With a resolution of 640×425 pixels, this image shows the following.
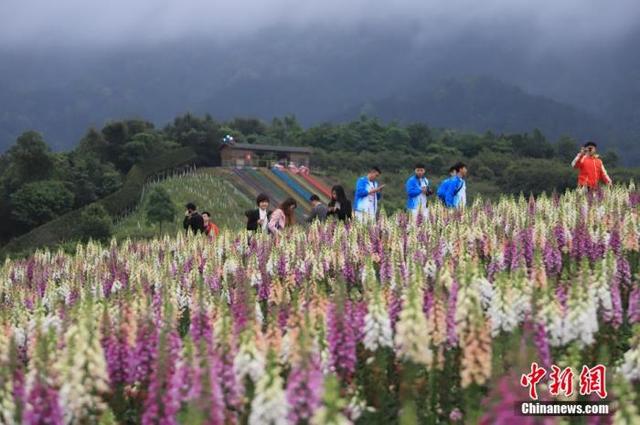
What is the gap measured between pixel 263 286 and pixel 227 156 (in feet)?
334

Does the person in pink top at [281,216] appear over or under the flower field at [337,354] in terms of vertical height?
over

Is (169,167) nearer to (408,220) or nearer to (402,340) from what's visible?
(408,220)

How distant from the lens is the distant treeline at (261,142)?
81.0 meters

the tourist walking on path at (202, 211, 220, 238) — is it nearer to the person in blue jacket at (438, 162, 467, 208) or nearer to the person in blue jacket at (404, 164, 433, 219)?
the person in blue jacket at (404, 164, 433, 219)

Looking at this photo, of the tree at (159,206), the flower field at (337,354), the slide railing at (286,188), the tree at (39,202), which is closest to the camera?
the flower field at (337,354)

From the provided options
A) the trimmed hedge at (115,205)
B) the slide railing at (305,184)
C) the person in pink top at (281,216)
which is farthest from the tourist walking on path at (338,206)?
the slide railing at (305,184)

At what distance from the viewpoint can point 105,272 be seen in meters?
17.5

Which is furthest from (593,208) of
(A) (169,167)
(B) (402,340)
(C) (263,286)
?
(A) (169,167)

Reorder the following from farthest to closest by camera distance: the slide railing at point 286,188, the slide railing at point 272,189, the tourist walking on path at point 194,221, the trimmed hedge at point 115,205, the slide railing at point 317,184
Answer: the slide railing at point 317,184, the slide railing at point 286,188, the slide railing at point 272,189, the trimmed hedge at point 115,205, the tourist walking on path at point 194,221

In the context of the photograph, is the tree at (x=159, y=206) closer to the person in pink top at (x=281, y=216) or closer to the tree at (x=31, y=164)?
the tree at (x=31, y=164)

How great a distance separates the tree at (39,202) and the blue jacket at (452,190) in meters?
65.0

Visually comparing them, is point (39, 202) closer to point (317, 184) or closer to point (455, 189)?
point (317, 184)

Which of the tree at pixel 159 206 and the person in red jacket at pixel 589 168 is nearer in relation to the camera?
the person in red jacket at pixel 589 168

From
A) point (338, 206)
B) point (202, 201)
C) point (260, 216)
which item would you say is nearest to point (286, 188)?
point (202, 201)
